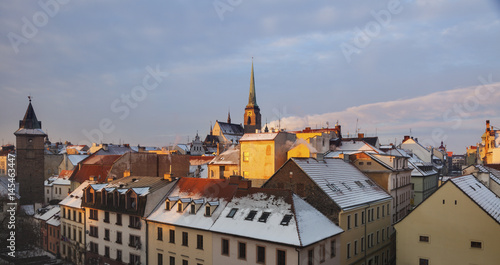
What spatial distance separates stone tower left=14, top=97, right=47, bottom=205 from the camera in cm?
7219

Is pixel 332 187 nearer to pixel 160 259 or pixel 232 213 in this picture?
pixel 232 213

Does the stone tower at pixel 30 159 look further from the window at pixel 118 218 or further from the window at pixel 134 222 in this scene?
the window at pixel 134 222

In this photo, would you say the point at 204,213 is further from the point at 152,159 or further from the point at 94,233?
the point at 152,159

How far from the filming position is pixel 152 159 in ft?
215

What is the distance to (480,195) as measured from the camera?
96.2ft

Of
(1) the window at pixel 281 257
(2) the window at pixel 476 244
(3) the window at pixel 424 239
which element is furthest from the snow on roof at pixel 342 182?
(2) the window at pixel 476 244

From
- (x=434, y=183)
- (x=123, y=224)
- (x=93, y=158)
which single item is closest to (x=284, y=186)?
(x=123, y=224)

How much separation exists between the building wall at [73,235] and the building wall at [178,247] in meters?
14.3

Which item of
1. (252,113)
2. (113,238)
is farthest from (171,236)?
(252,113)

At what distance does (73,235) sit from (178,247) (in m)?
21.8

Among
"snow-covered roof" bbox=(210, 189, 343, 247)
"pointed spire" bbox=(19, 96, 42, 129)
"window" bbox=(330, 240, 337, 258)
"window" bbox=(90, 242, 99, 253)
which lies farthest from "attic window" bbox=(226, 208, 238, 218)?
"pointed spire" bbox=(19, 96, 42, 129)

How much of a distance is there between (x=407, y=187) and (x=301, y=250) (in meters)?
32.1

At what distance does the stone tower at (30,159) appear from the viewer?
72188 millimetres

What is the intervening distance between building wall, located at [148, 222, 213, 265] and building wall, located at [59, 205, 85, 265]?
14.3m
